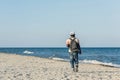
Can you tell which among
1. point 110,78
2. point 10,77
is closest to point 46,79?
point 10,77

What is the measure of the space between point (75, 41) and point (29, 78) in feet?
14.2

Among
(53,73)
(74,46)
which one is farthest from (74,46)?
(53,73)

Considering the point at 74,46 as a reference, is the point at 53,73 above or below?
below

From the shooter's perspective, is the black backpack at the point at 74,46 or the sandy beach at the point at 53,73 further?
the black backpack at the point at 74,46

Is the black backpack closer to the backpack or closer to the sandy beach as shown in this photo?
the backpack

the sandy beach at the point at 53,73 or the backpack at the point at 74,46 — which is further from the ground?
the backpack at the point at 74,46

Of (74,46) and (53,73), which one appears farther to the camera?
(74,46)

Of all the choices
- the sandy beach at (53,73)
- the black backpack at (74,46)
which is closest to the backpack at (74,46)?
the black backpack at (74,46)

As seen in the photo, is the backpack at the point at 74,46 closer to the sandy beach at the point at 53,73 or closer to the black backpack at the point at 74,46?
the black backpack at the point at 74,46

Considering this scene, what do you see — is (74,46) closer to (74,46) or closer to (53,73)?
(74,46)

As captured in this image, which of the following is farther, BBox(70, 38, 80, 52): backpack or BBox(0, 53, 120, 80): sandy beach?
BBox(70, 38, 80, 52): backpack

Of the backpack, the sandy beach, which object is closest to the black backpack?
the backpack

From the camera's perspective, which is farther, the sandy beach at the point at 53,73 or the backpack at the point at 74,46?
the backpack at the point at 74,46

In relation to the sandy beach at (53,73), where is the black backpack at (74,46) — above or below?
above
